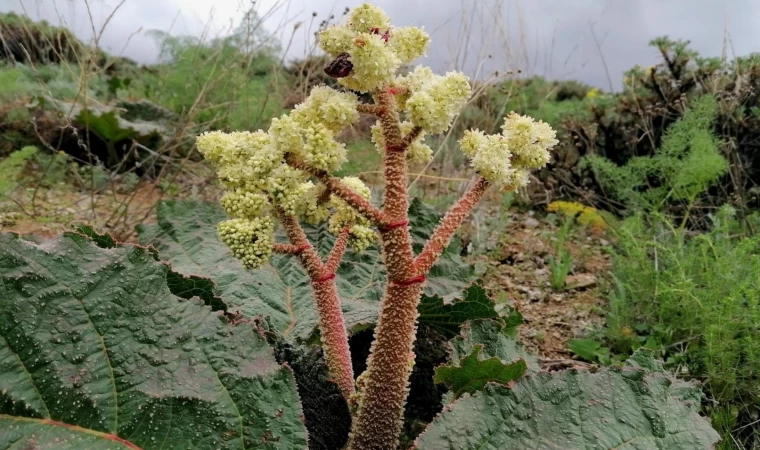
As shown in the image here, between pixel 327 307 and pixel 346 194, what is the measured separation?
271mm

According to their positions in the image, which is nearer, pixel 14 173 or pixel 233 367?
pixel 233 367

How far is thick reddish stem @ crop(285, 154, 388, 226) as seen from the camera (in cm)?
99

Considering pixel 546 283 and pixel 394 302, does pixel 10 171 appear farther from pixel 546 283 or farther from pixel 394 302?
pixel 394 302

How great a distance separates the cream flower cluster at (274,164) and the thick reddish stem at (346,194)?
0.01m

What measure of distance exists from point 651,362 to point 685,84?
13.0 ft

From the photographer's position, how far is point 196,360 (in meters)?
0.94

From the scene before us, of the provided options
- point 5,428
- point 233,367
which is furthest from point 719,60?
point 5,428

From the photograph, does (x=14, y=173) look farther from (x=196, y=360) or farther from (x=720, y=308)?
(x=720, y=308)

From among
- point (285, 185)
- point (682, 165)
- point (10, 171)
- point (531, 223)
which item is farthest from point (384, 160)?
point (531, 223)

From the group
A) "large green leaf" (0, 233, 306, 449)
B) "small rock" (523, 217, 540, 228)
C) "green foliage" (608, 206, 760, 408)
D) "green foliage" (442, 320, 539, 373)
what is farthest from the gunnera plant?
"small rock" (523, 217, 540, 228)

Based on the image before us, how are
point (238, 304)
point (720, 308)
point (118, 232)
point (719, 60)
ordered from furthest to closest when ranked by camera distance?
point (719, 60) < point (118, 232) < point (720, 308) < point (238, 304)

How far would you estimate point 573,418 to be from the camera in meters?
0.99

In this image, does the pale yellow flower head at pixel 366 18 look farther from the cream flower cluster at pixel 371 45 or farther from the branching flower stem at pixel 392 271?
the branching flower stem at pixel 392 271

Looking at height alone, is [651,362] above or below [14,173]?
below
